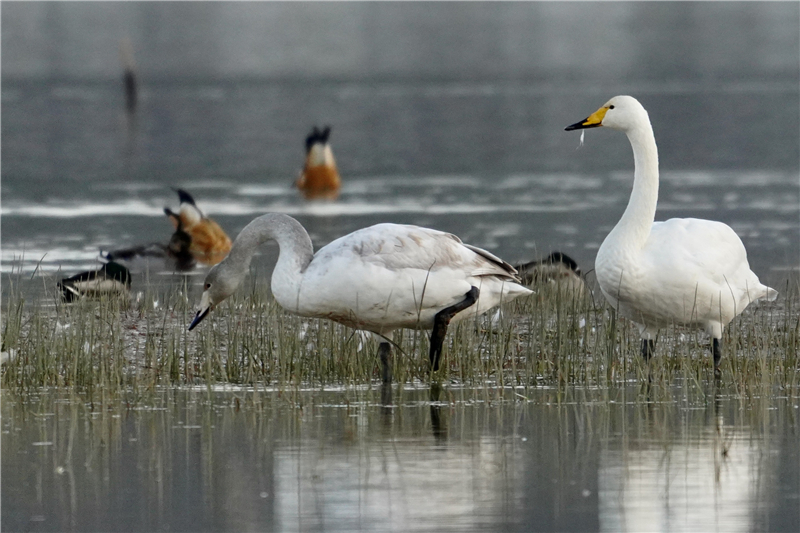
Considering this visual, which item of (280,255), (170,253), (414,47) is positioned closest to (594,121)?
(280,255)

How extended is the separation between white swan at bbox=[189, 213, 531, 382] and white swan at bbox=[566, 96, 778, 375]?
668 mm

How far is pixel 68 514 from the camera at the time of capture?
555 centimetres

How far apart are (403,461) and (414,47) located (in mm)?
122937

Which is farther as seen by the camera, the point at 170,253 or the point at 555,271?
the point at 170,253

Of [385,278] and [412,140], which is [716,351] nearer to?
[385,278]

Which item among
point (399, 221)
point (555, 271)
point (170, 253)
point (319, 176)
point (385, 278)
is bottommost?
point (385, 278)

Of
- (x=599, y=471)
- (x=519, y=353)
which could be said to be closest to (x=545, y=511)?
(x=599, y=471)

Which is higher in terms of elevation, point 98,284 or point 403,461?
point 98,284

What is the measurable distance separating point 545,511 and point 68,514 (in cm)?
184

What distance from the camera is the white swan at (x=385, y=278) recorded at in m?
8.30

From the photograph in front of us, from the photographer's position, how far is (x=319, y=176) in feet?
84.0

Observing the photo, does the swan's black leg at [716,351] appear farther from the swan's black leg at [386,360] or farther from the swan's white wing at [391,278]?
the swan's black leg at [386,360]

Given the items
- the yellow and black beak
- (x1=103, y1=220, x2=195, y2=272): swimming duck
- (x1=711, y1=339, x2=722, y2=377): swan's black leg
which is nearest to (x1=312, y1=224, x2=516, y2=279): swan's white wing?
the yellow and black beak

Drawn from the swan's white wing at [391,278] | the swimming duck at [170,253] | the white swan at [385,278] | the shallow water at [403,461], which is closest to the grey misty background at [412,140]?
the swimming duck at [170,253]
